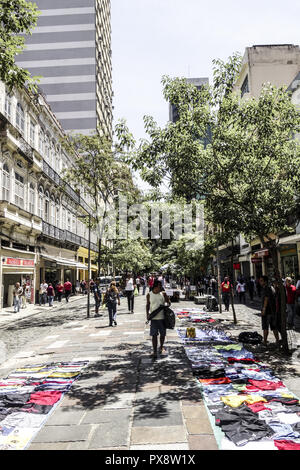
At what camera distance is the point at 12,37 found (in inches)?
273

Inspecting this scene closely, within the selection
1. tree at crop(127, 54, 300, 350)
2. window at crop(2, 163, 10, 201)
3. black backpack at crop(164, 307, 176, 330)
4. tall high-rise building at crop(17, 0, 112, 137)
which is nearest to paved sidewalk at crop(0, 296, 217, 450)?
black backpack at crop(164, 307, 176, 330)

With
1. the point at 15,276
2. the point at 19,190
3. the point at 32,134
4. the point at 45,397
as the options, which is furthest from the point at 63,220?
the point at 45,397

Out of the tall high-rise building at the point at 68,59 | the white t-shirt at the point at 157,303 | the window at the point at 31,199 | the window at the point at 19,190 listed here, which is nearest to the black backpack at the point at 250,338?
the white t-shirt at the point at 157,303

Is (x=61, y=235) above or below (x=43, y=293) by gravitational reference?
above

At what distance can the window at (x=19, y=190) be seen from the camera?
68.9 feet

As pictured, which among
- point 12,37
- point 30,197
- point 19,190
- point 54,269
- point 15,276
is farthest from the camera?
point 54,269

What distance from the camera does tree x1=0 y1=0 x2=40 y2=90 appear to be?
22.0ft

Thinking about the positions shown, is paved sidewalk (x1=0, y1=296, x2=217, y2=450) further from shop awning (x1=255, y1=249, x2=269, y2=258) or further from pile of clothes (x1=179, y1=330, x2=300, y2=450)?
shop awning (x1=255, y1=249, x2=269, y2=258)

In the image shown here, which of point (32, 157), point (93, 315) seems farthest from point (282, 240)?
point (32, 157)

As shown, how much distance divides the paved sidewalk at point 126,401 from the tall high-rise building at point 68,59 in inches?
1603

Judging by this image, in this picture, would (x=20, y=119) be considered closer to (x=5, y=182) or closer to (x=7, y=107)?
(x=7, y=107)

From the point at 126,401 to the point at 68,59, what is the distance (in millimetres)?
49789
